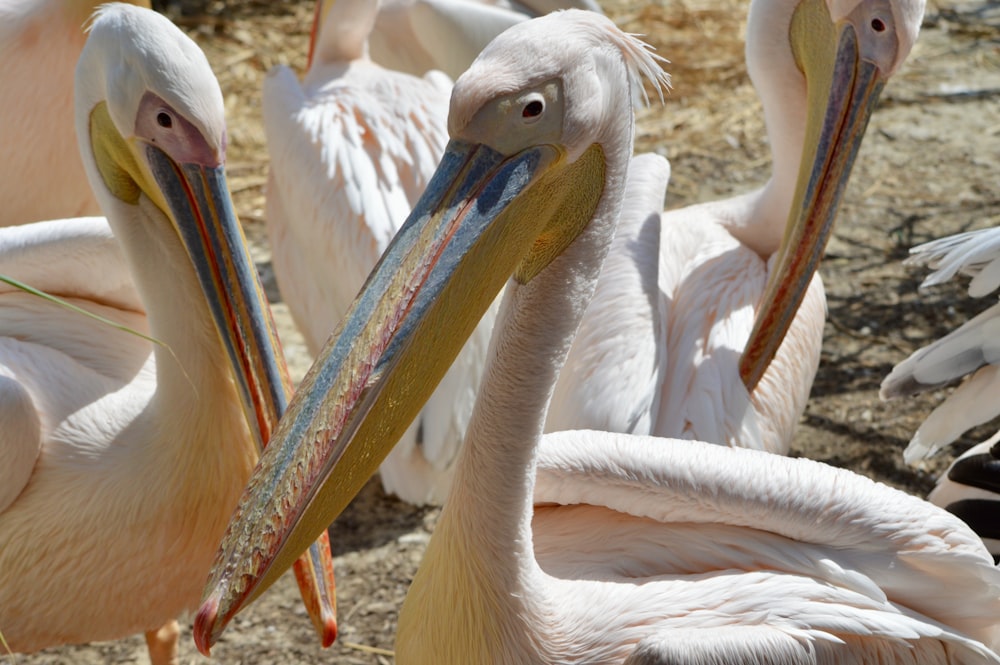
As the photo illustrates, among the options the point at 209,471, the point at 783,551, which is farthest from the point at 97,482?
the point at 783,551

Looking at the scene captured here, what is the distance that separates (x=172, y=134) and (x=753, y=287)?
131cm

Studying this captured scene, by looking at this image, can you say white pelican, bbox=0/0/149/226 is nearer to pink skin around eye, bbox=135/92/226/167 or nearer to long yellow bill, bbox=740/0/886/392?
pink skin around eye, bbox=135/92/226/167

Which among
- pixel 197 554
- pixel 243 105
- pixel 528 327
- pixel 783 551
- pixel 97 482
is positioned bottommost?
pixel 243 105

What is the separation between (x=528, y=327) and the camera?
172 cm

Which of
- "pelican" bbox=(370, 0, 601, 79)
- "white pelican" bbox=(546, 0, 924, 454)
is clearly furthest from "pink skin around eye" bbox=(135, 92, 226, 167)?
"pelican" bbox=(370, 0, 601, 79)

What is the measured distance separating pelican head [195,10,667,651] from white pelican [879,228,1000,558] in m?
0.84

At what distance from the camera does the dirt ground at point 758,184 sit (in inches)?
119

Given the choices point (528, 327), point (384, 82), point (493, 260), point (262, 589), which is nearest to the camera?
point (262, 589)

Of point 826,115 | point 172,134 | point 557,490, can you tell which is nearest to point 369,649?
point 557,490

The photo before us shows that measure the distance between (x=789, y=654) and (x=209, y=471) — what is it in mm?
1171

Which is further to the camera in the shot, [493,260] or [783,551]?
[783,551]

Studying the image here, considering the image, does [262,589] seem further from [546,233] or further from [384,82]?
[384,82]

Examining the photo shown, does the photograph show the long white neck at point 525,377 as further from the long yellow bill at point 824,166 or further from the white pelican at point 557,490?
the long yellow bill at point 824,166

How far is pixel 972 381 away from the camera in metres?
2.25
